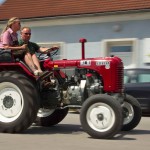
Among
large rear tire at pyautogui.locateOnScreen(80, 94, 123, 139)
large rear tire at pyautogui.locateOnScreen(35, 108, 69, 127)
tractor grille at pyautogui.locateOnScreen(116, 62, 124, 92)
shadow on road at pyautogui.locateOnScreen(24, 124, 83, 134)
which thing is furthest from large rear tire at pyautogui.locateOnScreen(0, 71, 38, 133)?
tractor grille at pyautogui.locateOnScreen(116, 62, 124, 92)

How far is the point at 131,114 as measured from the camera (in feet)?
31.4

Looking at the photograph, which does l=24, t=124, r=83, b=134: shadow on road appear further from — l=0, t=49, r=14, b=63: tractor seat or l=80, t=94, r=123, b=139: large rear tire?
l=0, t=49, r=14, b=63: tractor seat

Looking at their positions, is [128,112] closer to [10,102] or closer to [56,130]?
[56,130]

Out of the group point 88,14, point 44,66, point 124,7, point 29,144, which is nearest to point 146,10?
point 124,7

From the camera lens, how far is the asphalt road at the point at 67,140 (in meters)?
7.64

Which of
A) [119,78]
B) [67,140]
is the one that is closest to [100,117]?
[67,140]

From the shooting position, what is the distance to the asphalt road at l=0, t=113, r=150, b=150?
7.64 metres

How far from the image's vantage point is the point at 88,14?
18906mm

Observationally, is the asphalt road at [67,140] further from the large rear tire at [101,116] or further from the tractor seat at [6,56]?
the tractor seat at [6,56]

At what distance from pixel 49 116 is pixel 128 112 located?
66.5 inches

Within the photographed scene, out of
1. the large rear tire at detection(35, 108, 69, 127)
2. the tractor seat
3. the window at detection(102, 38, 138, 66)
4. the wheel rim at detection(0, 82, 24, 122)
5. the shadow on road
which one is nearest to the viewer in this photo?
the wheel rim at detection(0, 82, 24, 122)

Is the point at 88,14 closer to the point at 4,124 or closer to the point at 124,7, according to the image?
the point at 124,7

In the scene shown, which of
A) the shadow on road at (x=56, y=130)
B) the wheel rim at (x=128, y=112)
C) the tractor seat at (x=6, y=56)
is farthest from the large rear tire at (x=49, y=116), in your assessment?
the tractor seat at (x=6, y=56)

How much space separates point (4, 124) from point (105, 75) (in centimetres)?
205
